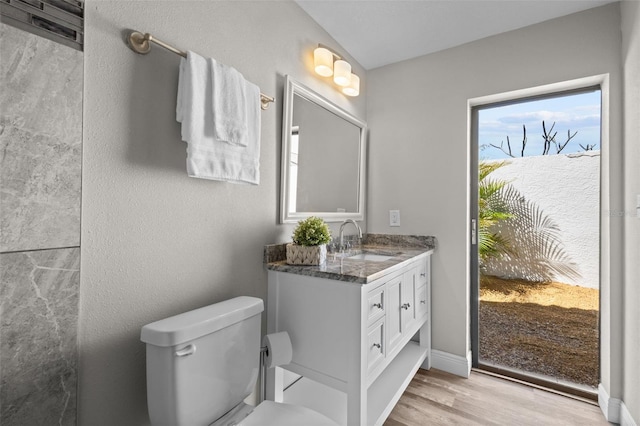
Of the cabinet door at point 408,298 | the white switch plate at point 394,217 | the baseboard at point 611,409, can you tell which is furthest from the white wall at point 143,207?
the baseboard at point 611,409

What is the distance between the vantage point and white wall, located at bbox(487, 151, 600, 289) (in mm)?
1940

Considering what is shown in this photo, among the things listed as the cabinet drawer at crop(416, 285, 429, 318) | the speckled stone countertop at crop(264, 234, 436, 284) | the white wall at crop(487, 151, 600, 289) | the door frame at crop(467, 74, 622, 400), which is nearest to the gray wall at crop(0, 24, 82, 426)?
the speckled stone countertop at crop(264, 234, 436, 284)

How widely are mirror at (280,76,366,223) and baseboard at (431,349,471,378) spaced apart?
1160 millimetres

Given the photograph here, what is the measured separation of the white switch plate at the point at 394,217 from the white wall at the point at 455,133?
0.04 metres

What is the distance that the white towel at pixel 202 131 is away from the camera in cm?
113

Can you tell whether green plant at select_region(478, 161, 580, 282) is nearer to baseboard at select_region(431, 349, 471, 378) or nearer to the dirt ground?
the dirt ground

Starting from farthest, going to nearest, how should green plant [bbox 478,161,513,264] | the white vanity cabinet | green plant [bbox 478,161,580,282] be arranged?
green plant [bbox 478,161,513,264], green plant [bbox 478,161,580,282], the white vanity cabinet

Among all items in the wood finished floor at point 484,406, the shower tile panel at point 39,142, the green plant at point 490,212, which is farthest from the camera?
the green plant at point 490,212

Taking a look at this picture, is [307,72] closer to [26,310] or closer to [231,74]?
[231,74]

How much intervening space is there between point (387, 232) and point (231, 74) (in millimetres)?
1697

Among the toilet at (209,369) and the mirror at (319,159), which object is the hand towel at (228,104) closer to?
the mirror at (319,159)

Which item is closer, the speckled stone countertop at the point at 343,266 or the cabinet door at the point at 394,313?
the speckled stone countertop at the point at 343,266

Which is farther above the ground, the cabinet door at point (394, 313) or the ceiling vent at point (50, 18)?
the ceiling vent at point (50, 18)

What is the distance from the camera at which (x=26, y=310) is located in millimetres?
835
